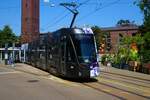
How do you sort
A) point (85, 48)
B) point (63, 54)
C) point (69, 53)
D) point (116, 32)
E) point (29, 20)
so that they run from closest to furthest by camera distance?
point (85, 48), point (69, 53), point (63, 54), point (29, 20), point (116, 32)

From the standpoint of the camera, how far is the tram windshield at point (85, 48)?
24297mm

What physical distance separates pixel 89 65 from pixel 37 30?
85.8 metres

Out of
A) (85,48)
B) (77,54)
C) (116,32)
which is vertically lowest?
(77,54)

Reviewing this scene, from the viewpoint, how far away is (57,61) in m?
27.4

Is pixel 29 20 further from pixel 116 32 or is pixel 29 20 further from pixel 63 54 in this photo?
pixel 63 54

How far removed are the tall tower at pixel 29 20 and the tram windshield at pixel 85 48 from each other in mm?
78865

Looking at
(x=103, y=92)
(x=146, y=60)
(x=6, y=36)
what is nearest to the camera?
(x=103, y=92)

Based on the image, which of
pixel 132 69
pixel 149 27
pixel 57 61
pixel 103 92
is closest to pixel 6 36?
pixel 149 27

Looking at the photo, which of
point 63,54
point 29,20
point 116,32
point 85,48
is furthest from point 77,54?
point 116,32

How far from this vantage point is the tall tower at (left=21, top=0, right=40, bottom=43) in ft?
342

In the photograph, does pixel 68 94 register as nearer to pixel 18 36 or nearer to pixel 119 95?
pixel 119 95

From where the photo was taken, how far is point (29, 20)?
104750 millimetres

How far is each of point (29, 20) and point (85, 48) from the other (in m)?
81.5

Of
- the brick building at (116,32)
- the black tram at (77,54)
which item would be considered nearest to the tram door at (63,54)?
the black tram at (77,54)
